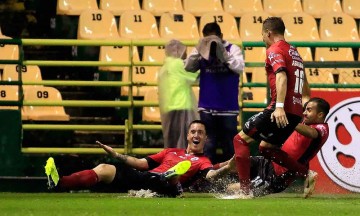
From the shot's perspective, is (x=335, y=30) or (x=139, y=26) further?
(x=335, y=30)

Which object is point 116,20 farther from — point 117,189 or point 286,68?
point 286,68

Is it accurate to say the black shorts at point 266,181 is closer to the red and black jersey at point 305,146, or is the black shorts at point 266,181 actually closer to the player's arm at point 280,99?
the red and black jersey at point 305,146

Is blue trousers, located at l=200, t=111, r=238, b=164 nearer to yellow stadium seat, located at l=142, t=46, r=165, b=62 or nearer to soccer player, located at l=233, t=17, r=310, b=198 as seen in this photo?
soccer player, located at l=233, t=17, r=310, b=198

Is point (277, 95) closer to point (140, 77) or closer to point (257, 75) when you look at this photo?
point (140, 77)

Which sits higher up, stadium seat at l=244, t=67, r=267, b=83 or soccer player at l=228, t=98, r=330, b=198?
stadium seat at l=244, t=67, r=267, b=83

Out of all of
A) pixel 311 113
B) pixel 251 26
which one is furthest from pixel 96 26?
pixel 311 113

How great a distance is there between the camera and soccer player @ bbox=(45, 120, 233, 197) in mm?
12492

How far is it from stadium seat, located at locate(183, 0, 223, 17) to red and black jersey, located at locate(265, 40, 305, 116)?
6792 mm

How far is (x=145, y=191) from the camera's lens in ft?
42.3

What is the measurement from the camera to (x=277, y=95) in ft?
38.3

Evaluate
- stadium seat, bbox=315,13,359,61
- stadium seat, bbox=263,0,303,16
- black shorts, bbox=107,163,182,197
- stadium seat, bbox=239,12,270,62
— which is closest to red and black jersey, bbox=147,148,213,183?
black shorts, bbox=107,163,182,197

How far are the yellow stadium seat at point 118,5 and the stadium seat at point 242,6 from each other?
1.46 metres

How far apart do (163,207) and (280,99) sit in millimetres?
1794

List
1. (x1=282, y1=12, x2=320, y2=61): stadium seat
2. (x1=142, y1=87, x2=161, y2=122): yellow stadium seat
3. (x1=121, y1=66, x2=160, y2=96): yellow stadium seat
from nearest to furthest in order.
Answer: (x1=142, y1=87, x2=161, y2=122): yellow stadium seat < (x1=121, y1=66, x2=160, y2=96): yellow stadium seat < (x1=282, y1=12, x2=320, y2=61): stadium seat
